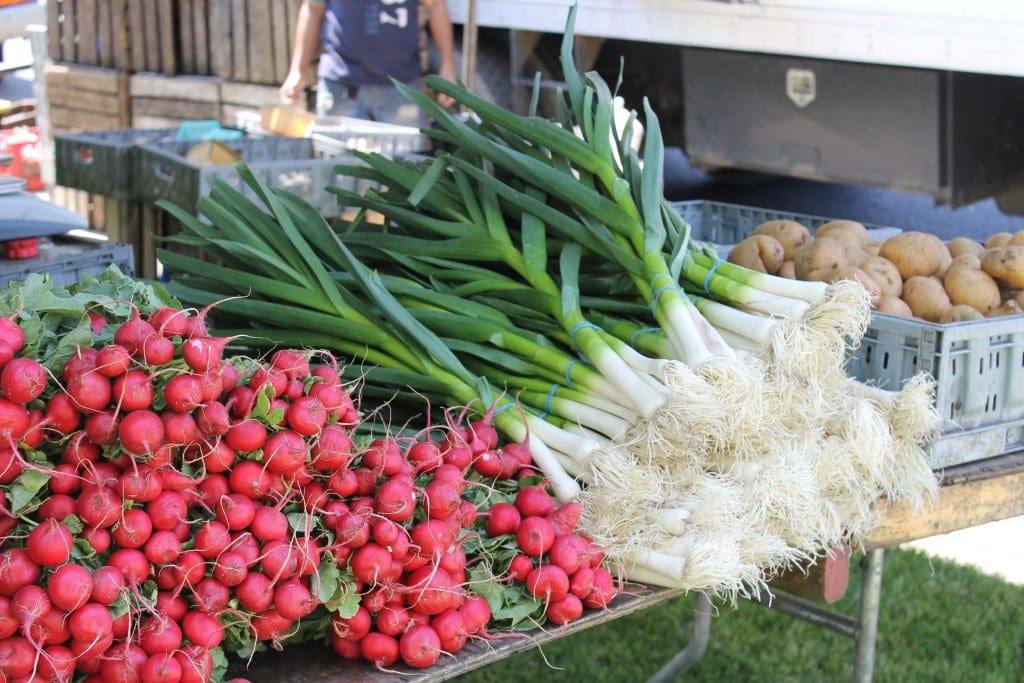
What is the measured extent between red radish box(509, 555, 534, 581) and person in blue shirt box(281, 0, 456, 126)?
3909mm

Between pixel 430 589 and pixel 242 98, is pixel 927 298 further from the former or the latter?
pixel 242 98

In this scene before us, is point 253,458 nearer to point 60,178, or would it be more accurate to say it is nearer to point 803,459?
point 803,459

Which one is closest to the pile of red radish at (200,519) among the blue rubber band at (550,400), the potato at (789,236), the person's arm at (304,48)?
the blue rubber band at (550,400)

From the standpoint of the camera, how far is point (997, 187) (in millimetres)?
4871

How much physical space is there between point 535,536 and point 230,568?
16.8 inches

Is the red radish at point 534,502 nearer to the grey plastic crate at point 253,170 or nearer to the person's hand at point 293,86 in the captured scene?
the grey plastic crate at point 253,170

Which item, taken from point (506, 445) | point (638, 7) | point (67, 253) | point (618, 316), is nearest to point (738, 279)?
point (618, 316)

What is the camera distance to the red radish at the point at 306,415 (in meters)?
1.33

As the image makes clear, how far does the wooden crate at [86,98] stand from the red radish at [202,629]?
283 inches

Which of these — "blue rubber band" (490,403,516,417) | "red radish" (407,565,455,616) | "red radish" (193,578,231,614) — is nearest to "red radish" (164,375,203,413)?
"red radish" (193,578,231,614)

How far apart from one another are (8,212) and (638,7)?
371 cm

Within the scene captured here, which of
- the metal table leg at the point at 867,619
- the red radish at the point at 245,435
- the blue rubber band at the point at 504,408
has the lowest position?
the metal table leg at the point at 867,619

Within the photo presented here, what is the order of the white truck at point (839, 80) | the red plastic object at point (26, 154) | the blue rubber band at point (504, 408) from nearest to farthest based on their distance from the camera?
the blue rubber band at point (504, 408) → the white truck at point (839, 80) → the red plastic object at point (26, 154)

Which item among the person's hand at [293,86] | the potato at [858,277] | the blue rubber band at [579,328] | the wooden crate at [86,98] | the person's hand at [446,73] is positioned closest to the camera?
the blue rubber band at [579,328]
